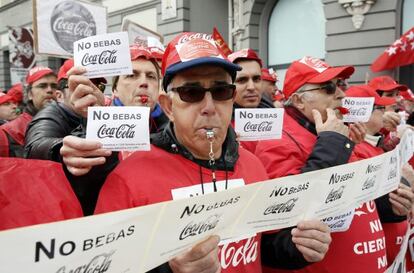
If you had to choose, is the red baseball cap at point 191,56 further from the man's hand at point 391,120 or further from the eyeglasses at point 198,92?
the man's hand at point 391,120

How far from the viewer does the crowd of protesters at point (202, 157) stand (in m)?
1.55

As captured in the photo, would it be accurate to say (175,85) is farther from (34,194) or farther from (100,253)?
(100,253)

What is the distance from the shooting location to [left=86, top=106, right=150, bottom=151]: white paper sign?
1.69 metres

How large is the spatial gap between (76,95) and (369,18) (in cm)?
826

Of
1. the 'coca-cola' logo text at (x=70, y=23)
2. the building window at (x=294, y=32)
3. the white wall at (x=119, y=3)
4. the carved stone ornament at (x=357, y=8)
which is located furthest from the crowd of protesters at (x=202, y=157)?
the white wall at (x=119, y=3)

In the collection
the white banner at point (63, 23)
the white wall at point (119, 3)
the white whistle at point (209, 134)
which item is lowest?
the white whistle at point (209, 134)

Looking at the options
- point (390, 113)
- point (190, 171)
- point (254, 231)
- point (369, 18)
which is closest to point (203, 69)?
point (190, 171)

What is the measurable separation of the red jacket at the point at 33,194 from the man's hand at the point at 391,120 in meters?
3.65

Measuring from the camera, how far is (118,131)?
173 centimetres

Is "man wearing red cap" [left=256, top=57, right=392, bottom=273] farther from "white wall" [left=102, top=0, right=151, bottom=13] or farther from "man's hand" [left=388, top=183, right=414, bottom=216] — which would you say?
"white wall" [left=102, top=0, right=151, bottom=13]

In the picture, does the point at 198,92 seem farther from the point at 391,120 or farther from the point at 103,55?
the point at 391,120

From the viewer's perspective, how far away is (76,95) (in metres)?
1.75

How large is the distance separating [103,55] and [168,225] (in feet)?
3.15

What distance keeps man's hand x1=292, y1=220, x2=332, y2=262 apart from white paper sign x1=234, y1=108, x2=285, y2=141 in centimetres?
92
